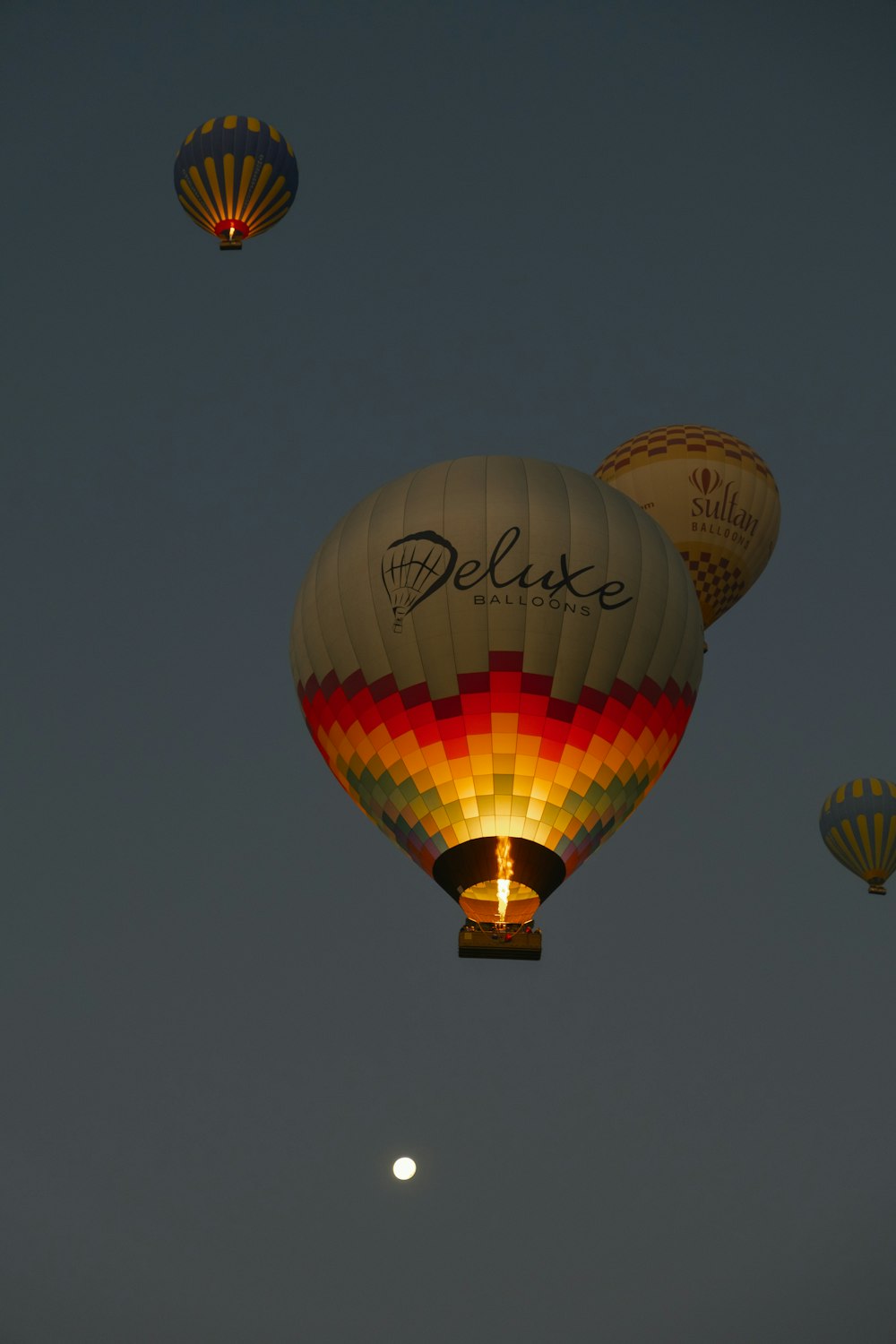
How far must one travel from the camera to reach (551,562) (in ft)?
67.6

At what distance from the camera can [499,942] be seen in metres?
20.0


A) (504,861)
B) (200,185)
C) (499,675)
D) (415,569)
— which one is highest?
(200,185)

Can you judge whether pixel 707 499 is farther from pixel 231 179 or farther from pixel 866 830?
pixel 231 179

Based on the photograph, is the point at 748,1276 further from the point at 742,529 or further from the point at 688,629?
the point at 688,629

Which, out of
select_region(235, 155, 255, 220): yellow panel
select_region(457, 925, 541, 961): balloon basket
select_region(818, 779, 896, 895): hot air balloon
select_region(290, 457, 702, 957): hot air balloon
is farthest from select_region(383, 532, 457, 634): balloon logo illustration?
select_region(818, 779, 896, 895): hot air balloon

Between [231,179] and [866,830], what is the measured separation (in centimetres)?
1682

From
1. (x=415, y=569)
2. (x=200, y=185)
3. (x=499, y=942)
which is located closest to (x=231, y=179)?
(x=200, y=185)

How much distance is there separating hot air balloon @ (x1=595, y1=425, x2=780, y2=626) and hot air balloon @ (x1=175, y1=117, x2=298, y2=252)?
781cm

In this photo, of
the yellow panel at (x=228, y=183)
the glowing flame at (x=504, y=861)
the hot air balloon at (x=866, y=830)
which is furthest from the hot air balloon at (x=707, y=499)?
the glowing flame at (x=504, y=861)

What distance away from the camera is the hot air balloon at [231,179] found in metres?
31.7

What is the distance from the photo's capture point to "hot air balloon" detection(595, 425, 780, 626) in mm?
28375

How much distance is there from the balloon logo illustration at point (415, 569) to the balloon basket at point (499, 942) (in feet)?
11.4

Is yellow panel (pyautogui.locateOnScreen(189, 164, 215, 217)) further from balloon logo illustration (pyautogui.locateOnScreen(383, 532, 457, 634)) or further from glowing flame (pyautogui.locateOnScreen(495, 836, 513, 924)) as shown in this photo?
glowing flame (pyautogui.locateOnScreen(495, 836, 513, 924))

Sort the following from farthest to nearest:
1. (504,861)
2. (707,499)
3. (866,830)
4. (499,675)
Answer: (866,830) < (707,499) < (499,675) < (504,861)
